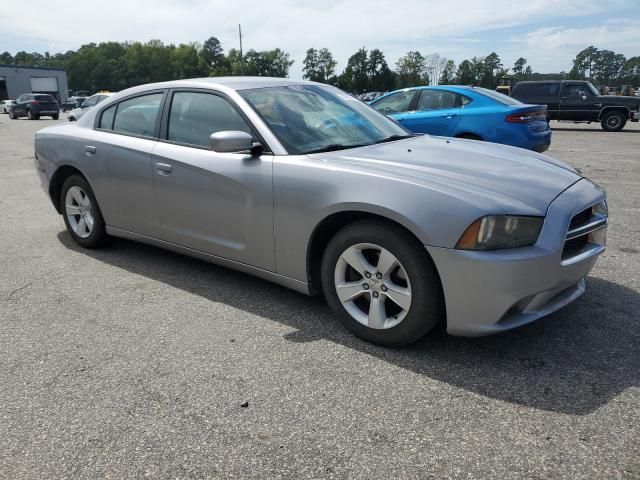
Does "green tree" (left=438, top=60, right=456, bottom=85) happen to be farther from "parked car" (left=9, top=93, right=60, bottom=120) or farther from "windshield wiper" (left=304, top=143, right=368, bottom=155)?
"windshield wiper" (left=304, top=143, right=368, bottom=155)

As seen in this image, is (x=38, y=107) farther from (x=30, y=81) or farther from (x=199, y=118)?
(x=30, y=81)

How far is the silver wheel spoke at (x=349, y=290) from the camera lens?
3043mm

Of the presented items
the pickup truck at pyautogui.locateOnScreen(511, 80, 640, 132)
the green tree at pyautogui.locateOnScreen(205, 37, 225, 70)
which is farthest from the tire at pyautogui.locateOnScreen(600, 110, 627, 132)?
the green tree at pyautogui.locateOnScreen(205, 37, 225, 70)

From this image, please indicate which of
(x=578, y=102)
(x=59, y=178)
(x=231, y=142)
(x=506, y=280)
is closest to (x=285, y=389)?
(x=506, y=280)

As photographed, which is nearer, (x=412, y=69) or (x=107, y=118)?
(x=107, y=118)

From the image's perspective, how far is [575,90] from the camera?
60.9 ft

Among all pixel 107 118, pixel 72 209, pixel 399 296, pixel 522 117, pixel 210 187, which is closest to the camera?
pixel 399 296

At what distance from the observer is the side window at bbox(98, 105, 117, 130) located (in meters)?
4.57

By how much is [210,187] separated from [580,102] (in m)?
18.5

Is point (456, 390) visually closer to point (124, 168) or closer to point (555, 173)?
point (555, 173)

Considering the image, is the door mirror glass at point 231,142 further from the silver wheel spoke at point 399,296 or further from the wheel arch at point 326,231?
the silver wheel spoke at point 399,296

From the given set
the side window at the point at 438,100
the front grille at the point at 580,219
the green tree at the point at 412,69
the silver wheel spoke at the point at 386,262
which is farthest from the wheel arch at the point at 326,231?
the green tree at the point at 412,69

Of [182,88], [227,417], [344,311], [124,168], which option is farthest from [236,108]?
[227,417]

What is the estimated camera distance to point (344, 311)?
313 cm
